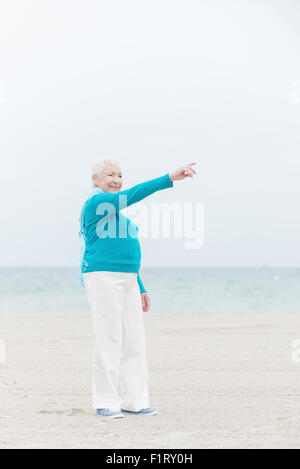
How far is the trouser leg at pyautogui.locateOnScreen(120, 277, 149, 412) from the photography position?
13.2 feet

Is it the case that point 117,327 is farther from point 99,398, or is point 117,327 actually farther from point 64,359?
point 64,359

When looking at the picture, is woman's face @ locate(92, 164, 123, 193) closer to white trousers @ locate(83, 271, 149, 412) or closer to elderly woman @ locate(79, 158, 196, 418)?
elderly woman @ locate(79, 158, 196, 418)

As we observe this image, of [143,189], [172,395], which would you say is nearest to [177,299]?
[172,395]

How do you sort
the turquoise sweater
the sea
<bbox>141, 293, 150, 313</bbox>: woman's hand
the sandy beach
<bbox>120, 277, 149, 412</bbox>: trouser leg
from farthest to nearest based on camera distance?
the sea, <bbox>141, 293, 150, 313</bbox>: woman's hand, <bbox>120, 277, 149, 412</bbox>: trouser leg, the turquoise sweater, the sandy beach

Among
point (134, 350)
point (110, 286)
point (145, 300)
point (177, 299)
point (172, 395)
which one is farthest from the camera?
point (177, 299)

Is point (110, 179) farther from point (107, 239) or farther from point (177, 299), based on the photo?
point (177, 299)

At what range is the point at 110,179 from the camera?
394 cm

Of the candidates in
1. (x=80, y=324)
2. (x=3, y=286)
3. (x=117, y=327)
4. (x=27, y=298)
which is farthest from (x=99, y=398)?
(x=3, y=286)

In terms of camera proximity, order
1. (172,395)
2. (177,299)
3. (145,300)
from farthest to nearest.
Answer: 1. (177,299)
2. (172,395)
3. (145,300)

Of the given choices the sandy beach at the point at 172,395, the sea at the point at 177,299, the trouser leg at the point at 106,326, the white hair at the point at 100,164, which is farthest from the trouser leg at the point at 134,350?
the sea at the point at 177,299

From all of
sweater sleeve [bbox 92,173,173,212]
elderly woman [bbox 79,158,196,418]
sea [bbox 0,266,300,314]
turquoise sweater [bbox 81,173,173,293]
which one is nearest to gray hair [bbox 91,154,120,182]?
elderly woman [bbox 79,158,196,418]

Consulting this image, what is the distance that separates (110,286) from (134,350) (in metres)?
0.48

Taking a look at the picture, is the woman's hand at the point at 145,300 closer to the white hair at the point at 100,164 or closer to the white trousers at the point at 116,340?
the white trousers at the point at 116,340
